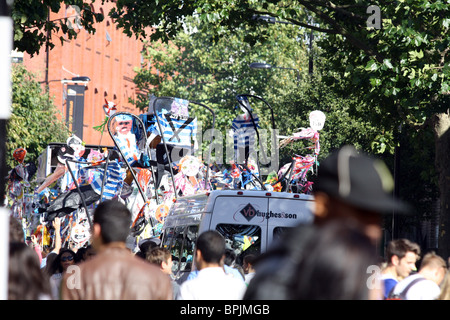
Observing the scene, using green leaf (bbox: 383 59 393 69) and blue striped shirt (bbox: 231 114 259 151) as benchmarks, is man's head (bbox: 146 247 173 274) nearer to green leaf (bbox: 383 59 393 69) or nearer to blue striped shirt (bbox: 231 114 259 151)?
green leaf (bbox: 383 59 393 69)

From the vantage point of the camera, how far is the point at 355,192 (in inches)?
109

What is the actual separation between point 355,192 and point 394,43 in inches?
527

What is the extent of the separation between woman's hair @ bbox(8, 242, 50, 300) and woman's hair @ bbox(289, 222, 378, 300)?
5.64 ft

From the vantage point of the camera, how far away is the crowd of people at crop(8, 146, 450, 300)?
2654 millimetres

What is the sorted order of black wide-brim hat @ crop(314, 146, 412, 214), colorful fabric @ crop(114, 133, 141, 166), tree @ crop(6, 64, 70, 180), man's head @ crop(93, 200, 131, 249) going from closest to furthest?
black wide-brim hat @ crop(314, 146, 412, 214)
man's head @ crop(93, 200, 131, 249)
colorful fabric @ crop(114, 133, 141, 166)
tree @ crop(6, 64, 70, 180)

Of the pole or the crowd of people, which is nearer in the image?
the crowd of people

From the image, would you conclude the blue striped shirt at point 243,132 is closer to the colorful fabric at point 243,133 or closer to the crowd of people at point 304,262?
the colorful fabric at point 243,133

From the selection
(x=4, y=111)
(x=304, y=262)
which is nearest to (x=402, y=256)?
(x=4, y=111)

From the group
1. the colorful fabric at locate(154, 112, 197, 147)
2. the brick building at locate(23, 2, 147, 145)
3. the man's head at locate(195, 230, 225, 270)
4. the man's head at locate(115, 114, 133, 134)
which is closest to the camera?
the man's head at locate(195, 230, 225, 270)

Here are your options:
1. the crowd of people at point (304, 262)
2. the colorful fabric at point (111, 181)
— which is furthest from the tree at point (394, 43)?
the crowd of people at point (304, 262)

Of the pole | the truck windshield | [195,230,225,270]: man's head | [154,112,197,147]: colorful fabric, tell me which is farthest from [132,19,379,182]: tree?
the pole

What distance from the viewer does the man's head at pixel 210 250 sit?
5.70m

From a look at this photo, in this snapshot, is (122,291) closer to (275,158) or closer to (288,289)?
(288,289)
